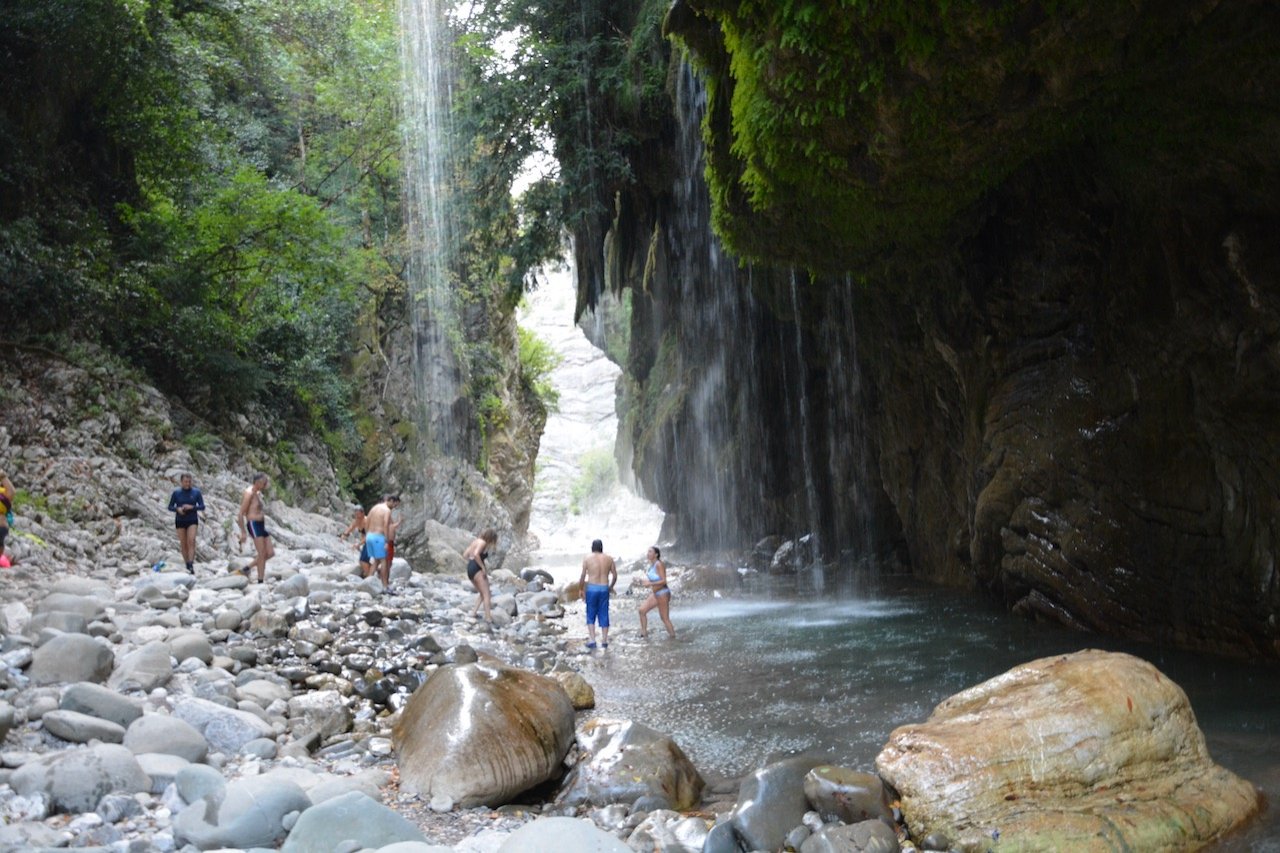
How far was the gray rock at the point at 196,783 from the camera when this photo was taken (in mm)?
5203

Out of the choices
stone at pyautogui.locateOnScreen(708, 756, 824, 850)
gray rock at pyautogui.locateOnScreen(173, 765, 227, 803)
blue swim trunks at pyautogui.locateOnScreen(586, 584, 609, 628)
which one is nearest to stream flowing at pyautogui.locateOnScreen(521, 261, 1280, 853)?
blue swim trunks at pyautogui.locateOnScreen(586, 584, 609, 628)

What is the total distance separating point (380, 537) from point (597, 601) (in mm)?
3762

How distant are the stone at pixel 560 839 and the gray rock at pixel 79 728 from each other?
3.13 meters

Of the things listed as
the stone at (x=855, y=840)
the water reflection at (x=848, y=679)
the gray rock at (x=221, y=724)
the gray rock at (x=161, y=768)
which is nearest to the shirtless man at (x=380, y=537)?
the water reflection at (x=848, y=679)

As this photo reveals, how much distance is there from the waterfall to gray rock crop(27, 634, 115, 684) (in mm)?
19669

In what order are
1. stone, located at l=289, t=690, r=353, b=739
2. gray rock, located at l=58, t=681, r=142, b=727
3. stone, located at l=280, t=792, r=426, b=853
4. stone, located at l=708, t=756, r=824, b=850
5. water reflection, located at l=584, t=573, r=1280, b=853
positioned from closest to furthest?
1. stone, located at l=280, t=792, r=426, b=853
2. stone, located at l=708, t=756, r=824, b=850
3. gray rock, located at l=58, t=681, r=142, b=727
4. water reflection, located at l=584, t=573, r=1280, b=853
5. stone, located at l=289, t=690, r=353, b=739

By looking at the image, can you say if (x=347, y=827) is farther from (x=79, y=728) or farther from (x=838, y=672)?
(x=838, y=672)

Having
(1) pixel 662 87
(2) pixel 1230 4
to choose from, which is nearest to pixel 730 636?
(2) pixel 1230 4

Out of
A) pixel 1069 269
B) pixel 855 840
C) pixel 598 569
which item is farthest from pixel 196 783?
pixel 1069 269

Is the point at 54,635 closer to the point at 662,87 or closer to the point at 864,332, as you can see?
the point at 864,332

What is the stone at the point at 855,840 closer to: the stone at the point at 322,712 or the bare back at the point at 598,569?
the stone at the point at 322,712

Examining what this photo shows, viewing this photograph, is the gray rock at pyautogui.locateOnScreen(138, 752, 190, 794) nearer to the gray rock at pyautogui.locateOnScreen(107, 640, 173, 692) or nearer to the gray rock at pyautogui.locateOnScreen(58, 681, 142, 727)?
the gray rock at pyautogui.locateOnScreen(58, 681, 142, 727)

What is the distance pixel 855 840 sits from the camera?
196 inches

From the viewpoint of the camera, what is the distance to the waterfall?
27.2 m
